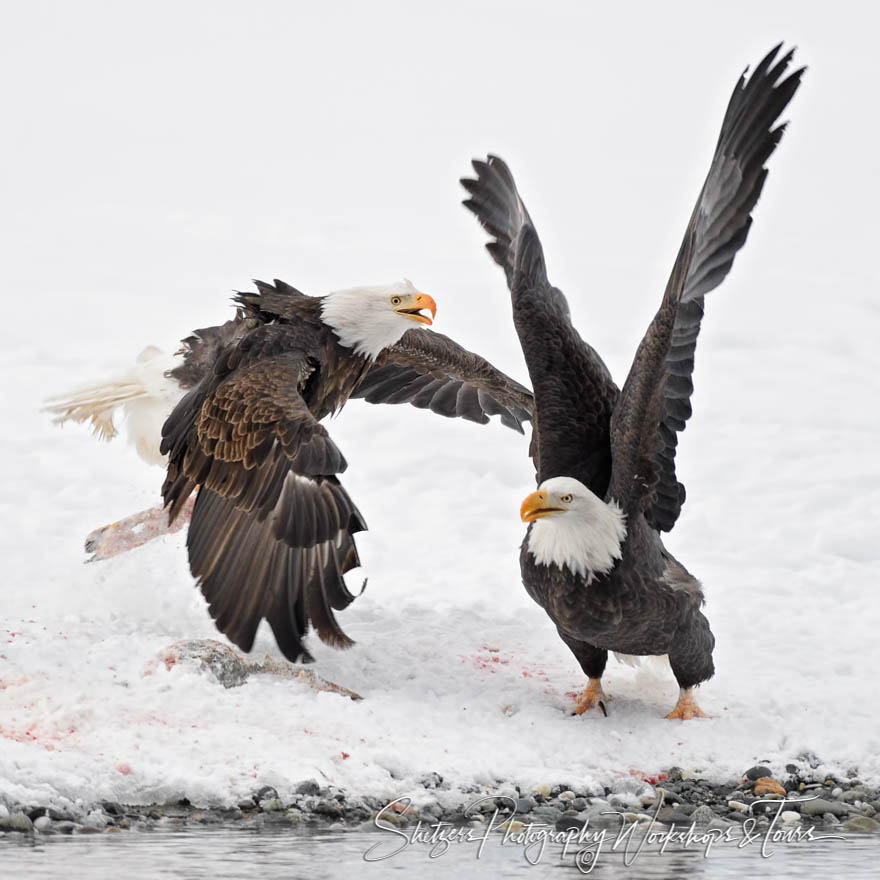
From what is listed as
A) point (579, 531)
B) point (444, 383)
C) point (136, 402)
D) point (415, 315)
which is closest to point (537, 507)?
point (579, 531)

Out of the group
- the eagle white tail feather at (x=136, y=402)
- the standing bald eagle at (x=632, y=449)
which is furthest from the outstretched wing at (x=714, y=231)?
the eagle white tail feather at (x=136, y=402)

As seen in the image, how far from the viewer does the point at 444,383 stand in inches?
380

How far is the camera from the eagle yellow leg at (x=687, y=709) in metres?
7.29

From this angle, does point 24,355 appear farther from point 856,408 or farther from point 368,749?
point 368,749

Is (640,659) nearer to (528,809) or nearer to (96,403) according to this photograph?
(528,809)

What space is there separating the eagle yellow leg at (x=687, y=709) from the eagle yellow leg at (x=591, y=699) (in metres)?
0.33

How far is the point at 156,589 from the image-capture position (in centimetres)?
852

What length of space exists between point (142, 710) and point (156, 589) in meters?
1.94

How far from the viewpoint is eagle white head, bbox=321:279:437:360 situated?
8.00 meters

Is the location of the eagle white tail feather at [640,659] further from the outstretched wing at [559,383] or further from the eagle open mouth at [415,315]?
the eagle open mouth at [415,315]

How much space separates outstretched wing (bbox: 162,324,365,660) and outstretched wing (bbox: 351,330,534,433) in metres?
2.03

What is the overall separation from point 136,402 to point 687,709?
402 cm

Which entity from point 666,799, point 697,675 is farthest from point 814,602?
point 666,799

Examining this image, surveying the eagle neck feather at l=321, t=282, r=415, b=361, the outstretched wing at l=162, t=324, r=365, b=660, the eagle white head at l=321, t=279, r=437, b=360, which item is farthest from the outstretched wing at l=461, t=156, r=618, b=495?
the outstretched wing at l=162, t=324, r=365, b=660
